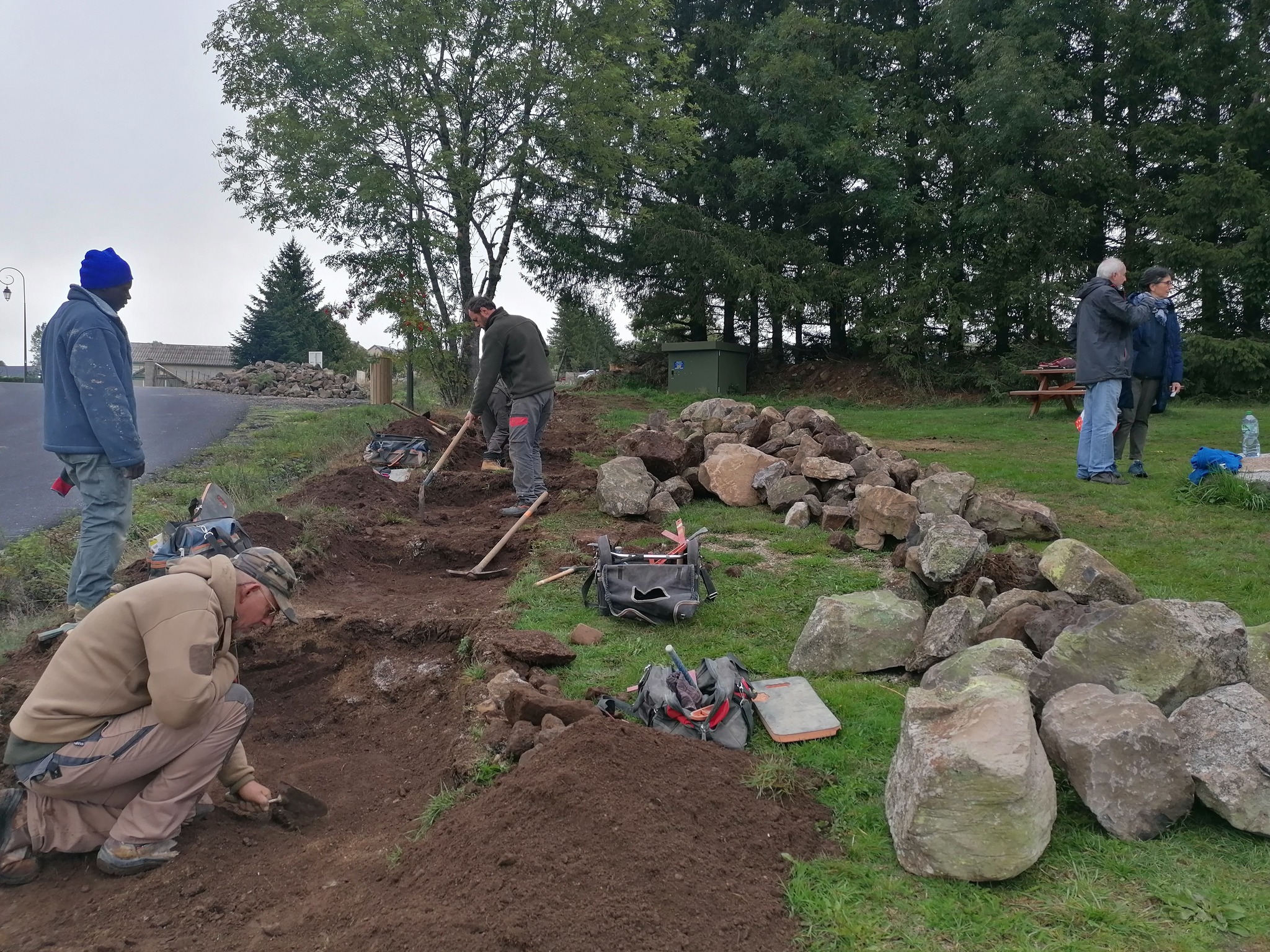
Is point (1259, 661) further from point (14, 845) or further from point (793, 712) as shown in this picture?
point (14, 845)

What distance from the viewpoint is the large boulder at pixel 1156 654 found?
3.12m

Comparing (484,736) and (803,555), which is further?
(803,555)

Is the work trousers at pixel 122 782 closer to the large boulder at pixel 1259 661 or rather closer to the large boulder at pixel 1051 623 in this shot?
the large boulder at pixel 1051 623

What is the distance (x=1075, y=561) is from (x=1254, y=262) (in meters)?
15.6

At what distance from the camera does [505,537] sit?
6.75 meters

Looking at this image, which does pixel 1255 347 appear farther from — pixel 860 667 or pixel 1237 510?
pixel 860 667

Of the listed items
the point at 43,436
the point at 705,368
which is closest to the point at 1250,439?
the point at 43,436

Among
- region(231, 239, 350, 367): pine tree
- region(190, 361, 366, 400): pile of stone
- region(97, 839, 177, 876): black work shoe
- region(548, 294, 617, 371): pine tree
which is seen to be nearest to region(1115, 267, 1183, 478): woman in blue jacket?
region(97, 839, 177, 876): black work shoe

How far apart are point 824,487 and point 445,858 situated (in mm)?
5563

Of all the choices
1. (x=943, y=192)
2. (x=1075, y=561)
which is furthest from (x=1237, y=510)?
(x=943, y=192)

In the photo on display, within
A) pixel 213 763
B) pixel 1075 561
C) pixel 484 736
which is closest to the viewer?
pixel 213 763

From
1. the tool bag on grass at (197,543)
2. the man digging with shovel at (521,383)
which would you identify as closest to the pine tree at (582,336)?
→ the man digging with shovel at (521,383)

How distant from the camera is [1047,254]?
1862cm

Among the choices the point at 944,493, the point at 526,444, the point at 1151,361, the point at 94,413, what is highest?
the point at 1151,361
